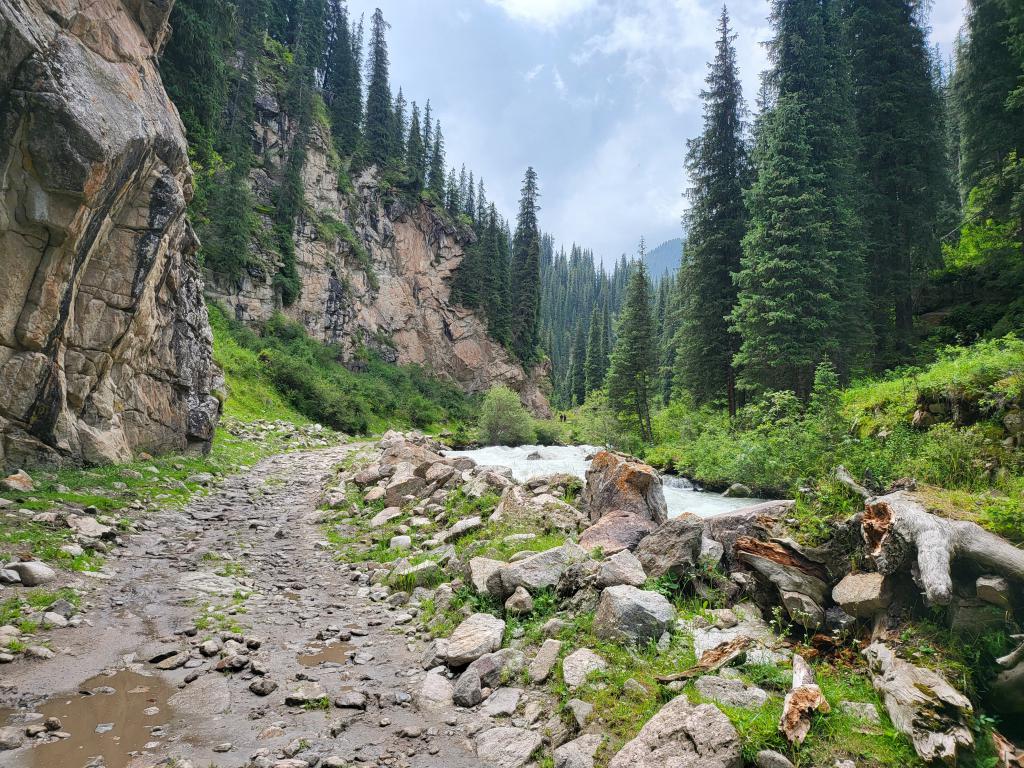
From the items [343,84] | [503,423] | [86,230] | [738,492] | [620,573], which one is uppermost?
[343,84]

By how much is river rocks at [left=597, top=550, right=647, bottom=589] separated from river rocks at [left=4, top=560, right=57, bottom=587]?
6.81 metres

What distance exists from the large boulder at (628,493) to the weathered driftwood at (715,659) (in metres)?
3.32

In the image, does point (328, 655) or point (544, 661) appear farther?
point (328, 655)

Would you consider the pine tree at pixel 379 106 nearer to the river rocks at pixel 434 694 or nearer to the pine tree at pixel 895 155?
the pine tree at pixel 895 155

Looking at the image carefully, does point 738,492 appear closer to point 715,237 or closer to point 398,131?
point 715,237

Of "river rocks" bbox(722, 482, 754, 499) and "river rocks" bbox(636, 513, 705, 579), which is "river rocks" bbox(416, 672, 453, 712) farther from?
"river rocks" bbox(722, 482, 754, 499)

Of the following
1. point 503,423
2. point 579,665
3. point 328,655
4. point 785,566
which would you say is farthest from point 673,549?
point 503,423

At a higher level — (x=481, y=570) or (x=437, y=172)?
(x=437, y=172)

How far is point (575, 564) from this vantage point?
5828 mm

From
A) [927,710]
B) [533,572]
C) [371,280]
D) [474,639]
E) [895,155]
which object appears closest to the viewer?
A: [927,710]

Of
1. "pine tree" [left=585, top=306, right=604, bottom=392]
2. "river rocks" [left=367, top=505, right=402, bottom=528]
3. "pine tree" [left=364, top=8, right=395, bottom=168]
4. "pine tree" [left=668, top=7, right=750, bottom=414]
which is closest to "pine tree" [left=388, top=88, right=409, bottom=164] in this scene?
"pine tree" [left=364, top=8, right=395, bottom=168]

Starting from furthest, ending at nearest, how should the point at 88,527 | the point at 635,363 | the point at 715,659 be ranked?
the point at 635,363 → the point at 88,527 → the point at 715,659

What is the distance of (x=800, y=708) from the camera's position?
326cm

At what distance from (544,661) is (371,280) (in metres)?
53.7
